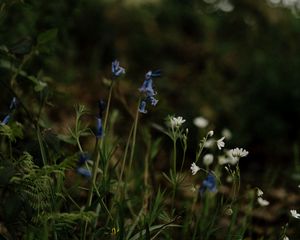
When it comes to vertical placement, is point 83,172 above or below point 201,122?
above

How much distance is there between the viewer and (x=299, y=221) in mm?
2871

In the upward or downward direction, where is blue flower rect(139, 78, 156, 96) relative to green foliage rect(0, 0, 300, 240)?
upward

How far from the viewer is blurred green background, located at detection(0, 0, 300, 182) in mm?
4238

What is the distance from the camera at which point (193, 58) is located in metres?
6.28

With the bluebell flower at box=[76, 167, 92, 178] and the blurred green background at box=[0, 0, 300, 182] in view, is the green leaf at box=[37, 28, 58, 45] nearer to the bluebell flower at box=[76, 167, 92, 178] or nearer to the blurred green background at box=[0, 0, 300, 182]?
the blurred green background at box=[0, 0, 300, 182]

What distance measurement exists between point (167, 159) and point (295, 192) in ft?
3.10

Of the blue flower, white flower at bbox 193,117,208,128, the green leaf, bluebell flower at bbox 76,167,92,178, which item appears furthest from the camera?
white flower at bbox 193,117,208,128

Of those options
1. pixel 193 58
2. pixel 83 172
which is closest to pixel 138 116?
pixel 83 172

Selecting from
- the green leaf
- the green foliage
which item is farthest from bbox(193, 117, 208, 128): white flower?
the green leaf

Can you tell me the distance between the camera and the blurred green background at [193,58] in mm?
4238

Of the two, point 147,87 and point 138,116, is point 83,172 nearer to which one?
point 147,87

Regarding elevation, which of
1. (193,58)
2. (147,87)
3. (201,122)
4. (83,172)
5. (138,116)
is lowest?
(193,58)

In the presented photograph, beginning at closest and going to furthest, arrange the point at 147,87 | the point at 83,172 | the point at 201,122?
the point at 83,172
the point at 147,87
the point at 201,122

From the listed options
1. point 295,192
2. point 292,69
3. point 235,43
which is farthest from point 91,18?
point 295,192
